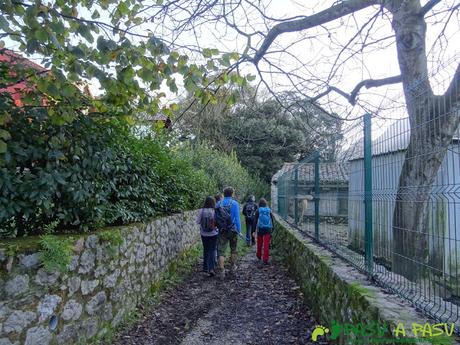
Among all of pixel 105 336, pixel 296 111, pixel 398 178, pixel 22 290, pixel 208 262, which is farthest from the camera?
pixel 208 262

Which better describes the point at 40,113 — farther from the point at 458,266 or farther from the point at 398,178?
the point at 458,266

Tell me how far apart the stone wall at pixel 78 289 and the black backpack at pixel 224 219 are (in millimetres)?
2149

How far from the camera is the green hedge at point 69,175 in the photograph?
3.93m

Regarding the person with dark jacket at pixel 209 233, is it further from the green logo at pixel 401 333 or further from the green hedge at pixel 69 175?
the green logo at pixel 401 333

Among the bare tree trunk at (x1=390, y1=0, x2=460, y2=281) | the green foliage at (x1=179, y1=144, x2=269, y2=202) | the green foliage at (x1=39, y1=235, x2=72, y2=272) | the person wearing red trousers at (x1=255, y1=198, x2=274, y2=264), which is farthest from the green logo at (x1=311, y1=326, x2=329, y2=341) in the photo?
the green foliage at (x1=179, y1=144, x2=269, y2=202)

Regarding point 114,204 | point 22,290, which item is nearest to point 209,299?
point 114,204

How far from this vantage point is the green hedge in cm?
393

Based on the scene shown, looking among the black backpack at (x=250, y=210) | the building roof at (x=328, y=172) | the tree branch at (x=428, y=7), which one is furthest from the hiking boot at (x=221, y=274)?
the tree branch at (x=428, y=7)

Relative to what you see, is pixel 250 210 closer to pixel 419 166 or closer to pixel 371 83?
pixel 371 83

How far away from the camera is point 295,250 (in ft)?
26.1

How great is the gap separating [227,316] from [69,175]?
306cm

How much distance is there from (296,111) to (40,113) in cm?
A: 491

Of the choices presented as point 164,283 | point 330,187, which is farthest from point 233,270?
point 330,187

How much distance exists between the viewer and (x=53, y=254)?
3.65m
